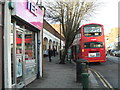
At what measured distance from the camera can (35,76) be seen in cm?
901

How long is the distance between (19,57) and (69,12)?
12272 mm

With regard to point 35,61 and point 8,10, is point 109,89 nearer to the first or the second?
point 35,61

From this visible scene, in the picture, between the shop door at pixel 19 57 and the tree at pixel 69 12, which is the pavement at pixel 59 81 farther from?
the tree at pixel 69 12

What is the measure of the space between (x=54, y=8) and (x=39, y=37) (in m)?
9.03

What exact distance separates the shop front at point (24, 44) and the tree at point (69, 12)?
8.73m

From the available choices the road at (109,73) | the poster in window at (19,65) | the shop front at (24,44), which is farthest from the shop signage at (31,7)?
the road at (109,73)

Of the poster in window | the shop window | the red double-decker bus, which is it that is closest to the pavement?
the poster in window

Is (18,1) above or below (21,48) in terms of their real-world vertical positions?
above

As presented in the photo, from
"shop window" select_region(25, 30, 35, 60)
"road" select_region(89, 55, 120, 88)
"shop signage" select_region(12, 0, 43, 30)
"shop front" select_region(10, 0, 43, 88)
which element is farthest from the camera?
"road" select_region(89, 55, 120, 88)

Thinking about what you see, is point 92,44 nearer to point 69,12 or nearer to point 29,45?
point 69,12

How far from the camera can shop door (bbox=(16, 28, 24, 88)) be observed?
673 cm

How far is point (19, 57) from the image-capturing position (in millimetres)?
6863

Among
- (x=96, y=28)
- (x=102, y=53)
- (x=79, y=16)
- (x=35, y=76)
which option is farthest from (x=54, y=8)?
(x=35, y=76)

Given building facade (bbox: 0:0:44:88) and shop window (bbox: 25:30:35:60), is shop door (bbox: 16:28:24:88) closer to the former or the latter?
building facade (bbox: 0:0:44:88)
